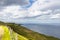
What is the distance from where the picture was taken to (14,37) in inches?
483

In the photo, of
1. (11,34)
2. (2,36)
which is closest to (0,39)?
(2,36)

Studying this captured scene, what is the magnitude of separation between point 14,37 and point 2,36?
1228 millimetres

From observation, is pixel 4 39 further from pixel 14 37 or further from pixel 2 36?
pixel 14 37

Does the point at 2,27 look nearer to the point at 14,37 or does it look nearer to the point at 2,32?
the point at 2,32

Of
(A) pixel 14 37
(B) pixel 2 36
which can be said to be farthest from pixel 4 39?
(A) pixel 14 37

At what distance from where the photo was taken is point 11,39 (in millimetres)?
11523

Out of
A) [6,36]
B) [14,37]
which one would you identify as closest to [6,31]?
[6,36]

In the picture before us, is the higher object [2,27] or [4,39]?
[2,27]

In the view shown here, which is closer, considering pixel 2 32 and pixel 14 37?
pixel 2 32

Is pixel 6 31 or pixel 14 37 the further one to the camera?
pixel 14 37

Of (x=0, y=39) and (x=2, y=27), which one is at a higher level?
(x=2, y=27)

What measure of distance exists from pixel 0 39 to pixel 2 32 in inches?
17.5

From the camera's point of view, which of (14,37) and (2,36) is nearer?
(2,36)

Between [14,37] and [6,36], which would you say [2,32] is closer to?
[6,36]
